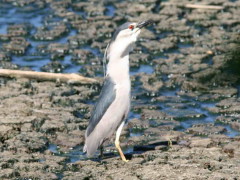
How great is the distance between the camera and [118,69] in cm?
725

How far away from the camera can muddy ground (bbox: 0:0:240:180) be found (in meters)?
7.14

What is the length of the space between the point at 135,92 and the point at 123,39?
1.83 metres

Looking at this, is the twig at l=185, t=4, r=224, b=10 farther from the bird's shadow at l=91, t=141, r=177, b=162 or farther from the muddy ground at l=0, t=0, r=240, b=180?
the bird's shadow at l=91, t=141, r=177, b=162

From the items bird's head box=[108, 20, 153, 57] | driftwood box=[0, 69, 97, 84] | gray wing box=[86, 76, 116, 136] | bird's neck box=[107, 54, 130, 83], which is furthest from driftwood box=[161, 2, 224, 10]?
gray wing box=[86, 76, 116, 136]

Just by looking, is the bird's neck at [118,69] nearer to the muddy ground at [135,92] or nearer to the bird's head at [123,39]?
the bird's head at [123,39]

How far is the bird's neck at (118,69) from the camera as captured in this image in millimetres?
7227

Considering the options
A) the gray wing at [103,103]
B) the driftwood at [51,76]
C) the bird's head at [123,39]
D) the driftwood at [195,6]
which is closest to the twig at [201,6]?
the driftwood at [195,6]

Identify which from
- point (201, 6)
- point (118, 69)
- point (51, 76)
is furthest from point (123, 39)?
point (201, 6)

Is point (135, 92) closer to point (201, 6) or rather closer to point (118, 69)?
point (118, 69)

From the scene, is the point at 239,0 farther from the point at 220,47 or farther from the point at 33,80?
the point at 33,80

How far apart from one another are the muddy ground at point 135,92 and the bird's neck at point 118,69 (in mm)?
740

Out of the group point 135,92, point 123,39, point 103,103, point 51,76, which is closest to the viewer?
point 103,103

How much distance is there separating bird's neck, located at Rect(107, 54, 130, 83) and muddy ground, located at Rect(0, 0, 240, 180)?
0.74 m

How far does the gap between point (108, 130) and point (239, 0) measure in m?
5.53
